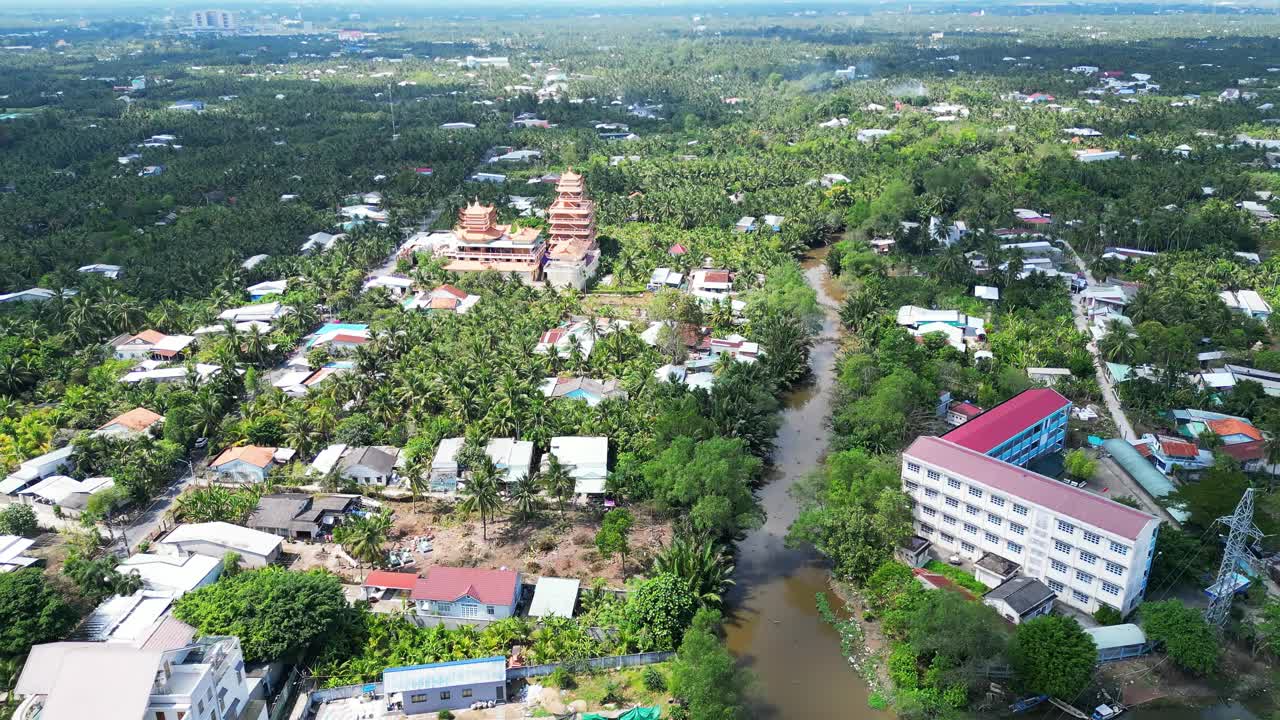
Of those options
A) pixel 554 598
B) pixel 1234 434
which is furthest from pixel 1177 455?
pixel 554 598

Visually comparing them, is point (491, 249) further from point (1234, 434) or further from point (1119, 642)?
point (1119, 642)

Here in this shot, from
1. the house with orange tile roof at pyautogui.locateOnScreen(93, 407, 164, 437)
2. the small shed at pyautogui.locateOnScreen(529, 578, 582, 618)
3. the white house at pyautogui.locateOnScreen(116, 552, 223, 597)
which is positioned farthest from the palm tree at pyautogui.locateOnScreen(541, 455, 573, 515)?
the house with orange tile roof at pyautogui.locateOnScreen(93, 407, 164, 437)

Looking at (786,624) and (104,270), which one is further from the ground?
(104,270)

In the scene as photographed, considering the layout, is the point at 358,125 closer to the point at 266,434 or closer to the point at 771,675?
the point at 266,434

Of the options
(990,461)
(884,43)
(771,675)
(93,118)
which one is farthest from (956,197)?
(884,43)

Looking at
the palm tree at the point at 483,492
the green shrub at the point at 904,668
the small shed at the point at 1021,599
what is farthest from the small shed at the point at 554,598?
the small shed at the point at 1021,599

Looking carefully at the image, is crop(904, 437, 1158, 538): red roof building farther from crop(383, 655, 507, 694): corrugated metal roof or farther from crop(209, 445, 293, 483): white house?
crop(209, 445, 293, 483): white house
